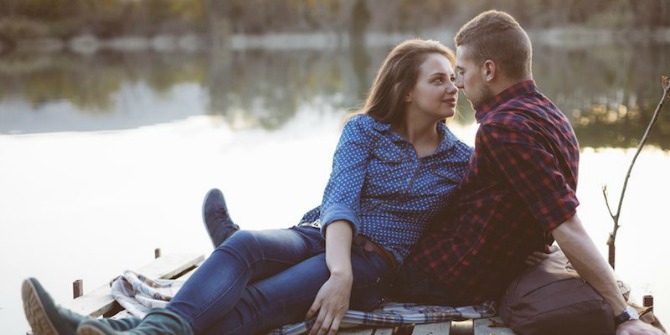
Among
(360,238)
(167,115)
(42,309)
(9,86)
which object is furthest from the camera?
(9,86)

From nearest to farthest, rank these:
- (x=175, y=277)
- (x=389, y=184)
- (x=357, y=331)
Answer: (x=357, y=331) → (x=389, y=184) → (x=175, y=277)

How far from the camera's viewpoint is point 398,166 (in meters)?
3.48

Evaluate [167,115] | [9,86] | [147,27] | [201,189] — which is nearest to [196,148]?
[201,189]

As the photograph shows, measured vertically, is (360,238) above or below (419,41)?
below

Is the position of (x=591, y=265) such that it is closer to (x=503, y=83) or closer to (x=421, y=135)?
(x=503, y=83)

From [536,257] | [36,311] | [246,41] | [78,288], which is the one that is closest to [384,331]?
[536,257]

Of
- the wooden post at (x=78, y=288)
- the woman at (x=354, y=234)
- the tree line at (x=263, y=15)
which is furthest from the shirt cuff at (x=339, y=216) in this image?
the tree line at (x=263, y=15)

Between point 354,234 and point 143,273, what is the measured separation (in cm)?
173

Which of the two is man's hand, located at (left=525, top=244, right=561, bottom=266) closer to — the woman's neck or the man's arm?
the man's arm

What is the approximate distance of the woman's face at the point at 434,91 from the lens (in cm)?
352

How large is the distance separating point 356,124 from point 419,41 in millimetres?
449

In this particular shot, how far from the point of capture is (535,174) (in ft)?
9.47

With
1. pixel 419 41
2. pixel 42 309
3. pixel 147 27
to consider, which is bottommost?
pixel 42 309

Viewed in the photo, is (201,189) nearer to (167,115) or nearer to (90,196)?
(90,196)
